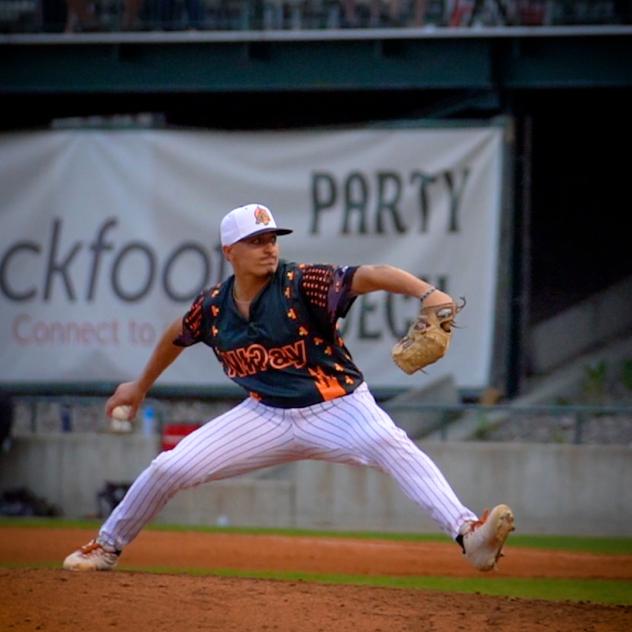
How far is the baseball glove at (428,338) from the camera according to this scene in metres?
6.84

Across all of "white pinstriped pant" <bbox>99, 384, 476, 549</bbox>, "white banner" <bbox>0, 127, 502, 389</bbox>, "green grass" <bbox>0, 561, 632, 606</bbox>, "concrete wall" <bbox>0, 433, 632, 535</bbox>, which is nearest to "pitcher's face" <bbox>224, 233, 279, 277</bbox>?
"white pinstriped pant" <bbox>99, 384, 476, 549</bbox>

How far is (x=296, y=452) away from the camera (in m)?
7.83

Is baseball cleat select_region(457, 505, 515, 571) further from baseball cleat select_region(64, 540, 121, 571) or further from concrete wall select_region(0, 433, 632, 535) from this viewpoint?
concrete wall select_region(0, 433, 632, 535)

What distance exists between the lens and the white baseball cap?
7.71 metres

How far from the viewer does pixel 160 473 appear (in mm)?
7836

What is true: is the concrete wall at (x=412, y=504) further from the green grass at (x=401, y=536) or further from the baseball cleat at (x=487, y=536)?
the baseball cleat at (x=487, y=536)

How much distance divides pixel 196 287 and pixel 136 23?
3.04 m

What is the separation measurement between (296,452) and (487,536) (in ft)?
3.79

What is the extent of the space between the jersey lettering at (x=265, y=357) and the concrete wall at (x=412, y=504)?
22.1 feet

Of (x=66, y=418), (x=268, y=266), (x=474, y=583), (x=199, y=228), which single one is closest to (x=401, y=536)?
(x=474, y=583)

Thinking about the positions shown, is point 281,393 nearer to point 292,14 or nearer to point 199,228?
point 199,228

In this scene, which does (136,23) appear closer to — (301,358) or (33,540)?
(33,540)

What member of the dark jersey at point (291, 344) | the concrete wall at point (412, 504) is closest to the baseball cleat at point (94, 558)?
the dark jersey at point (291, 344)

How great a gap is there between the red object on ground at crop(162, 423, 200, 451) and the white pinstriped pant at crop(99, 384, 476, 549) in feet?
23.5
